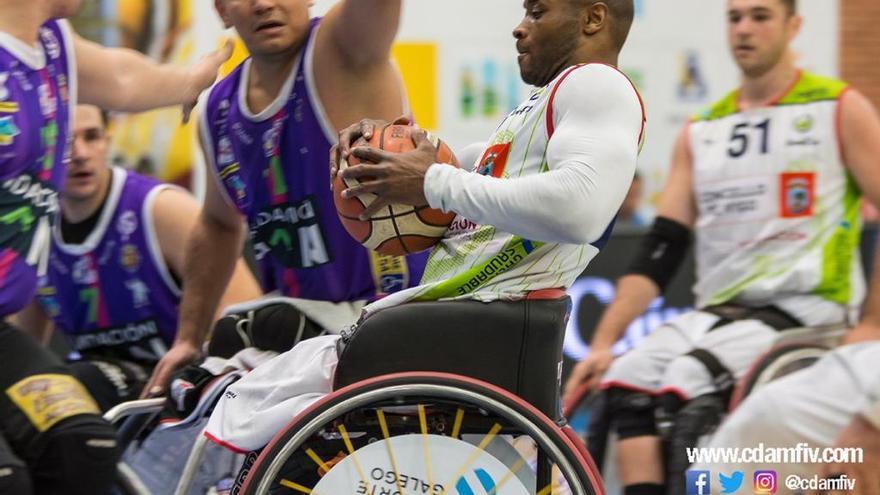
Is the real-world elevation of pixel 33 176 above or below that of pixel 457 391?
above

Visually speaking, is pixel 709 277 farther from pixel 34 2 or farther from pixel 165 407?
pixel 34 2

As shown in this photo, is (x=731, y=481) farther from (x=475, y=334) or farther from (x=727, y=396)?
(x=475, y=334)

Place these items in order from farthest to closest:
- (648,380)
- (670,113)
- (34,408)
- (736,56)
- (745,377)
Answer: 1. (670,113)
2. (736,56)
3. (648,380)
4. (745,377)
5. (34,408)

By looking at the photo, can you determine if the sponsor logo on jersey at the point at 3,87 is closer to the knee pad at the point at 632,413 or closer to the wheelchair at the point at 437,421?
the wheelchair at the point at 437,421

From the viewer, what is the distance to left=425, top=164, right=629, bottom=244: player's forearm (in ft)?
9.39

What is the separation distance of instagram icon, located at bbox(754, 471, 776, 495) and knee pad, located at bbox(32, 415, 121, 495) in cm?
177

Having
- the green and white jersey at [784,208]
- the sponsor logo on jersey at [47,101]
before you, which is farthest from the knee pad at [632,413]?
the sponsor logo on jersey at [47,101]

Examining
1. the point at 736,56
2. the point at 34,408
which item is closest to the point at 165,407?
the point at 34,408

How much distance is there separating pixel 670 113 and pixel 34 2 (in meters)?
7.58

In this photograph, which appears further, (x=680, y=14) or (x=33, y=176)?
(x=680, y=14)

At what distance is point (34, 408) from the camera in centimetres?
324

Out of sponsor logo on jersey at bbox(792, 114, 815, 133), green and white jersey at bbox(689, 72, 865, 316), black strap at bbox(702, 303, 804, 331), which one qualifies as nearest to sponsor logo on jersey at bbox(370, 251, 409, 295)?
black strap at bbox(702, 303, 804, 331)

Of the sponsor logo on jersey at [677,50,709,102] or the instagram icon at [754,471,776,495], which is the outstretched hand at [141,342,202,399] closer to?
the instagram icon at [754,471,776,495]

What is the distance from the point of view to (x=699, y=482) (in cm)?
419
